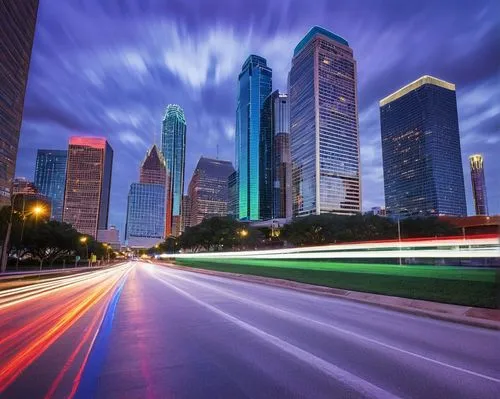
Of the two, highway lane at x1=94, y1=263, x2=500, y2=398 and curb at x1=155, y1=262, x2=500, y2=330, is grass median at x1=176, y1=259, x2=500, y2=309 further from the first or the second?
highway lane at x1=94, y1=263, x2=500, y2=398

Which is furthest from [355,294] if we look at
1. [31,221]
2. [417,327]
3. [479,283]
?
[31,221]

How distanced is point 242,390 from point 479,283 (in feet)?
37.1

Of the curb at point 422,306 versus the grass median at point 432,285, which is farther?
the grass median at point 432,285

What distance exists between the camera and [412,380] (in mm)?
5664

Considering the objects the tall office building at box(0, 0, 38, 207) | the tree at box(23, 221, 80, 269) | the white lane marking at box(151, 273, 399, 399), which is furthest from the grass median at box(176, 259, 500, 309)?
the tall office building at box(0, 0, 38, 207)

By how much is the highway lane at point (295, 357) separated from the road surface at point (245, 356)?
0.02 m

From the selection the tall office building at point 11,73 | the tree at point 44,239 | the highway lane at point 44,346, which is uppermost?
the tall office building at point 11,73

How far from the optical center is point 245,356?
691 cm

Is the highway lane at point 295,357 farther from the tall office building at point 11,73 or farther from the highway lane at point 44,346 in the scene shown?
the tall office building at point 11,73

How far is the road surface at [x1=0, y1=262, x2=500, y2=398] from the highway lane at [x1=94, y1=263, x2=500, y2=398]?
0.02 meters

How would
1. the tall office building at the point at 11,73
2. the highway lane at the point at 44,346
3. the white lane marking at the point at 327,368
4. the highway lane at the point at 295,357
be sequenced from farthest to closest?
the tall office building at the point at 11,73 → the highway lane at the point at 44,346 → the highway lane at the point at 295,357 → the white lane marking at the point at 327,368

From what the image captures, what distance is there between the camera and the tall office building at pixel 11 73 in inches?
5374

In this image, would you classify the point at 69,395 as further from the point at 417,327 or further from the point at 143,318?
the point at 417,327

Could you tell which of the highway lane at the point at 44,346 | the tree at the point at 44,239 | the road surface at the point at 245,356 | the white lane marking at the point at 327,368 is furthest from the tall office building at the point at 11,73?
the white lane marking at the point at 327,368
